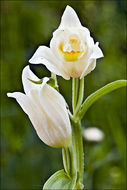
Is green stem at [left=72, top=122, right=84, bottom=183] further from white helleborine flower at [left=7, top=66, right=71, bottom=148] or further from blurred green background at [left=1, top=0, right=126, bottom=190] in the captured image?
blurred green background at [left=1, top=0, right=126, bottom=190]

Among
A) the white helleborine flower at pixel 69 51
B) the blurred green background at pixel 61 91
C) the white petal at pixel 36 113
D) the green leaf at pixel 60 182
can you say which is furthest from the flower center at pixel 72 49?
the blurred green background at pixel 61 91

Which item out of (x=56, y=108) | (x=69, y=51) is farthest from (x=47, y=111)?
(x=69, y=51)

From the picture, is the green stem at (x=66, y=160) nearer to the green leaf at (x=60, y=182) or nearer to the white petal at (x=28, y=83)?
the green leaf at (x=60, y=182)

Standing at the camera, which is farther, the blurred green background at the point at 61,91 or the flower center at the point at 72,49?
the blurred green background at the point at 61,91

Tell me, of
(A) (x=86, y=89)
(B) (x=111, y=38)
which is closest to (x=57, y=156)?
(A) (x=86, y=89)

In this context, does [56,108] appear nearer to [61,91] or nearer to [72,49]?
[72,49]

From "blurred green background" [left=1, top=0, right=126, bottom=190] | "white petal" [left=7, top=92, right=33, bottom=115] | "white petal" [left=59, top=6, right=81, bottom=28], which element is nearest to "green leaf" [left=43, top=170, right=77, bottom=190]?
"white petal" [left=7, top=92, right=33, bottom=115]
